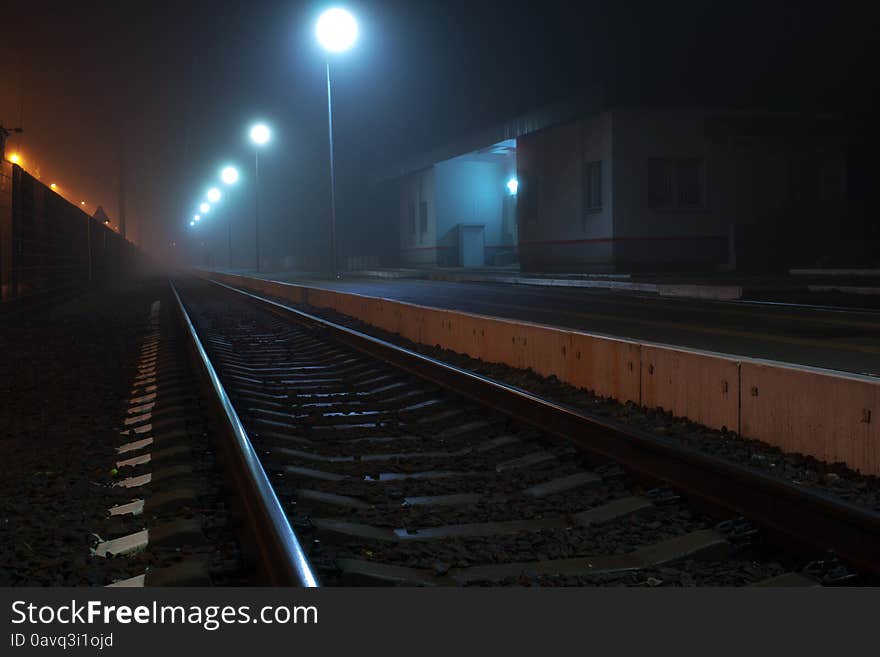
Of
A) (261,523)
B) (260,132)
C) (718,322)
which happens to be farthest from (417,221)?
(261,523)

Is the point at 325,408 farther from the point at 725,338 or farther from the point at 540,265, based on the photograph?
the point at 540,265

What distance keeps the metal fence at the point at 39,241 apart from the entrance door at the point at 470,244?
2102 cm

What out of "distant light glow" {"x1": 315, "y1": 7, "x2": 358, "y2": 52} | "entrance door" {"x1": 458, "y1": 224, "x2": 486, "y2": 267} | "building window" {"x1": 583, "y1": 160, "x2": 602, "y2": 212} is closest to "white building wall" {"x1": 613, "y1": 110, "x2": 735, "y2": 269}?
"building window" {"x1": 583, "y1": 160, "x2": 602, "y2": 212}

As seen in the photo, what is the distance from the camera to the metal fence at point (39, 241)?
16.6 metres

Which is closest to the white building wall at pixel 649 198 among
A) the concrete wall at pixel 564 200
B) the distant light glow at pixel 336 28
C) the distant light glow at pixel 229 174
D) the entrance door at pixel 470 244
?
the concrete wall at pixel 564 200

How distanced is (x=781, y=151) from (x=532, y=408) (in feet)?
93.6

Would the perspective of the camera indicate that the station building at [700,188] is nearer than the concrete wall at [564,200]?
Yes

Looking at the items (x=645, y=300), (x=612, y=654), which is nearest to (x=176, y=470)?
(x=612, y=654)

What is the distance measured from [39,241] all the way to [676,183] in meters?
20.7

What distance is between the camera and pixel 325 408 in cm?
848

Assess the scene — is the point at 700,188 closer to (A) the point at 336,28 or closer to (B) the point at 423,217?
(A) the point at 336,28

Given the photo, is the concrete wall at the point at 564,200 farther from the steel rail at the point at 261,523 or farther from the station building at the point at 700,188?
the steel rail at the point at 261,523

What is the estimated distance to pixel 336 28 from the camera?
1113 inches

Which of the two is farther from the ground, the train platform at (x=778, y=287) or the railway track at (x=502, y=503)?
the train platform at (x=778, y=287)
